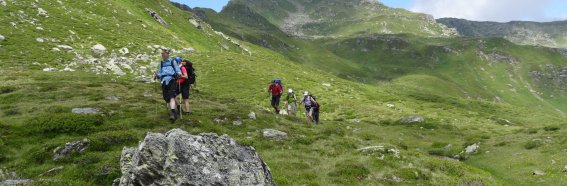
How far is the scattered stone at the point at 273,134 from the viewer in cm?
2534

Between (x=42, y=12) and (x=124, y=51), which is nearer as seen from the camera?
(x=124, y=51)

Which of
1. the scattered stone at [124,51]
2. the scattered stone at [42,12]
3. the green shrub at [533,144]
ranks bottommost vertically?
the green shrub at [533,144]

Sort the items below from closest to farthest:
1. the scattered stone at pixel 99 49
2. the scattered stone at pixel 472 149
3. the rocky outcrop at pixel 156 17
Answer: the scattered stone at pixel 472 149 → the scattered stone at pixel 99 49 → the rocky outcrop at pixel 156 17

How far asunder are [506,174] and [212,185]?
18311 millimetres

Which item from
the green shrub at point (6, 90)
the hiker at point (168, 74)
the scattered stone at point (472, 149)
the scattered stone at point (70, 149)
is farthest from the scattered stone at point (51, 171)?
the scattered stone at point (472, 149)

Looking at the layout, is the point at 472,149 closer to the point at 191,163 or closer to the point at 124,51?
the point at 191,163

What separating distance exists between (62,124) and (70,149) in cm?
376

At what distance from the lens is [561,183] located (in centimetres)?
2006

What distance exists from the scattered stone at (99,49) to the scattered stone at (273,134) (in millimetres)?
37126

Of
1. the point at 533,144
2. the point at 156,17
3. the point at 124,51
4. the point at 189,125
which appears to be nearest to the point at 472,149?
the point at 533,144

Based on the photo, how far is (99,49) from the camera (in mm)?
55875

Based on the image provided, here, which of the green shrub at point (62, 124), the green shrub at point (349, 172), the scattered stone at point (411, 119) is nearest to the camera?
the green shrub at point (349, 172)

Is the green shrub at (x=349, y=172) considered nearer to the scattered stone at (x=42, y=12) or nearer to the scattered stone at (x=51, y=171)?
the scattered stone at (x=51, y=171)

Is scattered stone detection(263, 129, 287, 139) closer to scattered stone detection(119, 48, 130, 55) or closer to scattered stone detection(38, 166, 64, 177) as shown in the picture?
scattered stone detection(38, 166, 64, 177)
